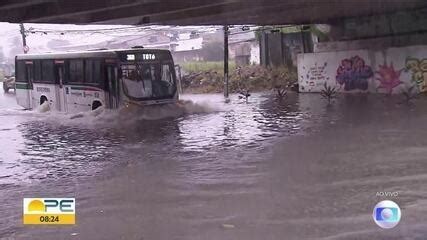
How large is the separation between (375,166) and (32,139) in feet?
36.4

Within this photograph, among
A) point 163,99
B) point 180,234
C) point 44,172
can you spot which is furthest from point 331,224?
point 163,99

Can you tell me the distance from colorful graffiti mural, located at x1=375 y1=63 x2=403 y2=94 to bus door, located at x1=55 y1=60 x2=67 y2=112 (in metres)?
15.5

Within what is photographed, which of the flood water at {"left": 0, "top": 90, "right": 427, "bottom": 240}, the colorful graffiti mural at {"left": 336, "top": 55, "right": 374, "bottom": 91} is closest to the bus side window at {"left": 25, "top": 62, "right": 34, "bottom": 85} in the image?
the flood water at {"left": 0, "top": 90, "right": 427, "bottom": 240}

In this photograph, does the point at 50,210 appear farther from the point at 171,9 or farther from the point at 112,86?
the point at 112,86

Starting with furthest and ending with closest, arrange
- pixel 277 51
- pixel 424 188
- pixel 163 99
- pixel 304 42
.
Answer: pixel 277 51 < pixel 304 42 < pixel 163 99 < pixel 424 188

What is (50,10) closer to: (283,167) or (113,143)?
(113,143)

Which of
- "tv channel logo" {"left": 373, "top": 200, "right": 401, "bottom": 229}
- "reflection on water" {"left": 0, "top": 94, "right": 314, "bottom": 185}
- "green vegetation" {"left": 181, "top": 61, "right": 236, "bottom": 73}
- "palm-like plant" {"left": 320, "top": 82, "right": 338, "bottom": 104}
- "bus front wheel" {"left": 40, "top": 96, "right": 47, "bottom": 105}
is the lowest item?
"reflection on water" {"left": 0, "top": 94, "right": 314, "bottom": 185}

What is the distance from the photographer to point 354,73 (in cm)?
2877

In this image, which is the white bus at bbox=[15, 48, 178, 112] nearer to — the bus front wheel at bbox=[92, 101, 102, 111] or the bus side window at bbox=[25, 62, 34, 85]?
the bus front wheel at bbox=[92, 101, 102, 111]

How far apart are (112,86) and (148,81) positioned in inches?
55.9

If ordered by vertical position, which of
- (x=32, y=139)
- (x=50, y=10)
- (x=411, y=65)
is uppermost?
(x=50, y=10)

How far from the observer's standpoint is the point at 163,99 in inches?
846

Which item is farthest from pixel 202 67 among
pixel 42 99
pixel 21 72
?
pixel 42 99

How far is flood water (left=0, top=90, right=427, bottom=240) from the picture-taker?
6020 mm
